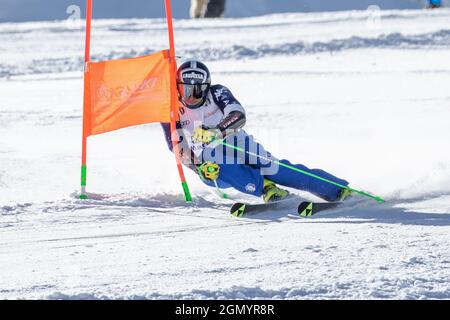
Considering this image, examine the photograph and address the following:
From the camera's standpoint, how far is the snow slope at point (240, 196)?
5.58 metres

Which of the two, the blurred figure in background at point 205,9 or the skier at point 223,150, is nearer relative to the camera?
the skier at point 223,150

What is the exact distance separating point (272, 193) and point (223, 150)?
1.74ft

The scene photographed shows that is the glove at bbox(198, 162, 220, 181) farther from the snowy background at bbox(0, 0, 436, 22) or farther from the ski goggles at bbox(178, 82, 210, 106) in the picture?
the snowy background at bbox(0, 0, 436, 22)

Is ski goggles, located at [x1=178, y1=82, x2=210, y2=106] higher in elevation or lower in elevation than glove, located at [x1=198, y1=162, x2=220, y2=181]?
higher

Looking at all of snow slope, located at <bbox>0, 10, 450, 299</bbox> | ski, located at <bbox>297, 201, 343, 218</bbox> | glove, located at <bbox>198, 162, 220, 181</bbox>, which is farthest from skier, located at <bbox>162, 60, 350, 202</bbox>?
ski, located at <bbox>297, 201, 343, 218</bbox>

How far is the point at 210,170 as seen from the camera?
799 centimetres

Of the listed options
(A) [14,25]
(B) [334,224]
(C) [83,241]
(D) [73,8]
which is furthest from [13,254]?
(D) [73,8]

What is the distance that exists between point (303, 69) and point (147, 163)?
666cm

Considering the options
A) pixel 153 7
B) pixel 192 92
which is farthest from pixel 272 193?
pixel 153 7

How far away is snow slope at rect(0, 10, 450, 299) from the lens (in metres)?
5.58

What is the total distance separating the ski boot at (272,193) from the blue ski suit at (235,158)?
49 mm

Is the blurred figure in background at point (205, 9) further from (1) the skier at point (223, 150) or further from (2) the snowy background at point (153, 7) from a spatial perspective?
A: (1) the skier at point (223, 150)

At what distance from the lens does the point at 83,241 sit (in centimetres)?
671

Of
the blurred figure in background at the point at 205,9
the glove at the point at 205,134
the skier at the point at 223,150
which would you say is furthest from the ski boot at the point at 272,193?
the blurred figure in background at the point at 205,9
